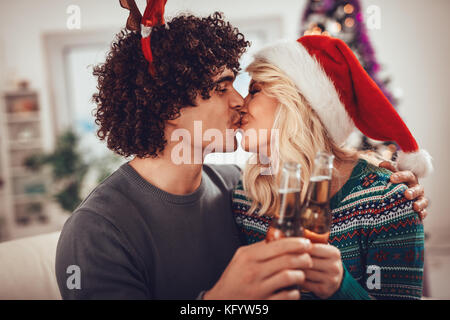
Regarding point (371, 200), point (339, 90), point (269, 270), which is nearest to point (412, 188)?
point (371, 200)

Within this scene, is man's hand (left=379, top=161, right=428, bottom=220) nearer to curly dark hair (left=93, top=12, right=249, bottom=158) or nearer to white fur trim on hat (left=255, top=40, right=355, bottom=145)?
white fur trim on hat (left=255, top=40, right=355, bottom=145)

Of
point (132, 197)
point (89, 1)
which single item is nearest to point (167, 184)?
point (132, 197)

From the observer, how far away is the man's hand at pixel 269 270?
66 cm

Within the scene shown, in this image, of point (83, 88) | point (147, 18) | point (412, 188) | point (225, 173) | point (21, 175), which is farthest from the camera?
point (83, 88)

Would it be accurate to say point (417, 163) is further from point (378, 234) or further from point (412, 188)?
point (378, 234)

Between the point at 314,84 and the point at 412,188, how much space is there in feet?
1.50

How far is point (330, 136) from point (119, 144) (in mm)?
741

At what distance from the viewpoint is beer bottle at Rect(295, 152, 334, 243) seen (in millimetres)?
688

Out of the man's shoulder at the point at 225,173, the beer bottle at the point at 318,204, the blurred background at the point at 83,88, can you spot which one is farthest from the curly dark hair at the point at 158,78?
the blurred background at the point at 83,88

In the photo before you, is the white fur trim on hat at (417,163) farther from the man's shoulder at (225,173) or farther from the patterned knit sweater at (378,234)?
the man's shoulder at (225,173)

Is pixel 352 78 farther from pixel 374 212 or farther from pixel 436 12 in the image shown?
pixel 436 12

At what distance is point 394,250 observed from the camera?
100 centimetres

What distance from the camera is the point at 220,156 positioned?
3.51 meters

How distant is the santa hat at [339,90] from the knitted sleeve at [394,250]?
217mm
